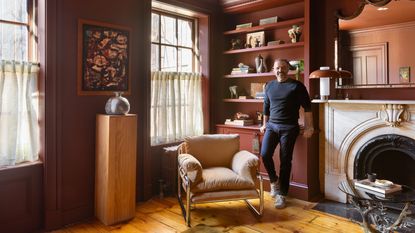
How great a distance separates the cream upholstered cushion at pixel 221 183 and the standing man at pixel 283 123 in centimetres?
66

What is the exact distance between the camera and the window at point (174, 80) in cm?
395

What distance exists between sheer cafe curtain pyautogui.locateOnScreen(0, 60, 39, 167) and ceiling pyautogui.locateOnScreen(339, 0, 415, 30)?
135 inches

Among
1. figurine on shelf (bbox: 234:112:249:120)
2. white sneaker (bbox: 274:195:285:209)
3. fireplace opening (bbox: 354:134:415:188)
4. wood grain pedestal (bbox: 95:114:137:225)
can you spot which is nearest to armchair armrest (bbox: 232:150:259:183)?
white sneaker (bbox: 274:195:285:209)

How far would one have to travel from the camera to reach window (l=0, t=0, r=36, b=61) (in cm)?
275

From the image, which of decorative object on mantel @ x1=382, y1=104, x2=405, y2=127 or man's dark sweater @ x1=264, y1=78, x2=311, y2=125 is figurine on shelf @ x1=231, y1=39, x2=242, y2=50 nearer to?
man's dark sweater @ x1=264, y1=78, x2=311, y2=125

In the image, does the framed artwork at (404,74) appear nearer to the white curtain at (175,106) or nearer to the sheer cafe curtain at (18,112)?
the white curtain at (175,106)

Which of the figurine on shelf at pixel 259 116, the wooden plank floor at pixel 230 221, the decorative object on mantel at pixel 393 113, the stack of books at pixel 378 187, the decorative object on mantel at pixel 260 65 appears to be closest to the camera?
the stack of books at pixel 378 187

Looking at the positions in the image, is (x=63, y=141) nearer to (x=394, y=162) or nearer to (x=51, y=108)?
(x=51, y=108)

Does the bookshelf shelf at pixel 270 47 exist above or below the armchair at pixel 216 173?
above

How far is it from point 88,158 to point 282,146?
2.13 metres

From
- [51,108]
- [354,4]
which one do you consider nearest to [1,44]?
[51,108]

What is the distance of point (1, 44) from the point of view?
8.90ft

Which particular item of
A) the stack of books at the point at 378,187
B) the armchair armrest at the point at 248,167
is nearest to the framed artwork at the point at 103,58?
the armchair armrest at the point at 248,167

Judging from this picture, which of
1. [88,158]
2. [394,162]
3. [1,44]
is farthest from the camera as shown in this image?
[394,162]
